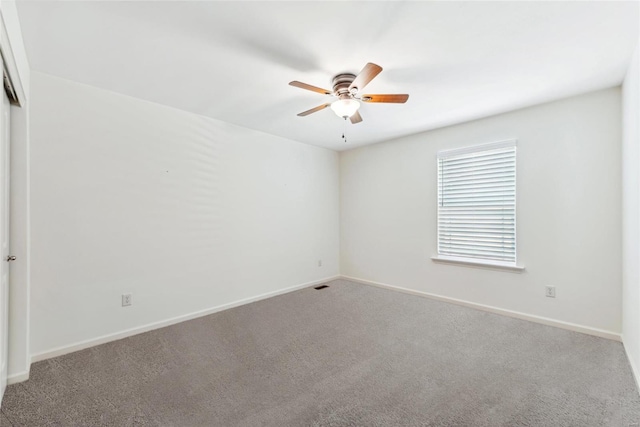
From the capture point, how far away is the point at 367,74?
1.95 meters

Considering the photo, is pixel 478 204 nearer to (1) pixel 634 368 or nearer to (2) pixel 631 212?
(2) pixel 631 212

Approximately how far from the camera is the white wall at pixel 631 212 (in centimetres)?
204

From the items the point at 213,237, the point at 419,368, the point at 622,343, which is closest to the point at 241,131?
the point at 213,237

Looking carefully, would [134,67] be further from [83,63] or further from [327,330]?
[327,330]

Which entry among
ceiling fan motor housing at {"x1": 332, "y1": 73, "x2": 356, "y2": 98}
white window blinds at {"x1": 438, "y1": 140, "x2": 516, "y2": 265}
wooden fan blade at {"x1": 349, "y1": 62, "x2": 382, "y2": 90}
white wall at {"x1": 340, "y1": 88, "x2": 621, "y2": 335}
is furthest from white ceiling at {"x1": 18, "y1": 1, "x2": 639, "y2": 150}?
white window blinds at {"x1": 438, "y1": 140, "x2": 516, "y2": 265}

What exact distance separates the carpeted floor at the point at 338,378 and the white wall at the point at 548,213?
368mm

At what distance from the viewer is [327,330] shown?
2.95 meters

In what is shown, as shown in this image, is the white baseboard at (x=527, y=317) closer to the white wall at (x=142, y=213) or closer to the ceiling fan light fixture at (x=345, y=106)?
the white wall at (x=142, y=213)

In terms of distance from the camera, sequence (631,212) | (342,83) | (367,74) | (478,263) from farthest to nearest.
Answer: (478,263)
(342,83)
(631,212)
(367,74)

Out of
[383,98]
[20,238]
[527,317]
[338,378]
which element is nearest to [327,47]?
[383,98]

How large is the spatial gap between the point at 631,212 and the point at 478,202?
1445mm

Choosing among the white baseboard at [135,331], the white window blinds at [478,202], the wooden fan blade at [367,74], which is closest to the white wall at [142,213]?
the white baseboard at [135,331]

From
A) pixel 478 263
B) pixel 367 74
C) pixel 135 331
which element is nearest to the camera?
pixel 367 74

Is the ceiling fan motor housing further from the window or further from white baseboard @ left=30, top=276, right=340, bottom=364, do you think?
white baseboard @ left=30, top=276, right=340, bottom=364
